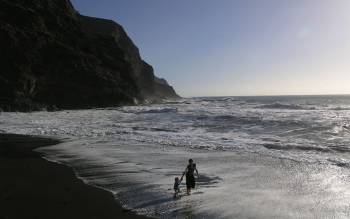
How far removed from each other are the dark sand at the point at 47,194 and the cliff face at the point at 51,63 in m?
32.1

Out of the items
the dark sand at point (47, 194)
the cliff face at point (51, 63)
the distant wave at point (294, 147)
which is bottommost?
the distant wave at point (294, 147)

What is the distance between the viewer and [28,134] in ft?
84.9

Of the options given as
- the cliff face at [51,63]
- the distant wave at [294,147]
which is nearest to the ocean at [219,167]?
the distant wave at [294,147]

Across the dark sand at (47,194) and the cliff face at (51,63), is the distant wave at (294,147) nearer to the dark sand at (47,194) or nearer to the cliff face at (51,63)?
the dark sand at (47,194)

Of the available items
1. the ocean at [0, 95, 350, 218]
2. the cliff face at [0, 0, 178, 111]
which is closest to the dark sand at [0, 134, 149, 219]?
the ocean at [0, 95, 350, 218]

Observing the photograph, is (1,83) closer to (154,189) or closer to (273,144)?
(273,144)

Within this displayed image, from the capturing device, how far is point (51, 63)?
55250 millimetres

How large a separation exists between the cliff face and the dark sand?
32144 millimetres

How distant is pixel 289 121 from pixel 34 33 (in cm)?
3463

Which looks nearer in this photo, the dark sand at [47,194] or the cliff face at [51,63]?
the dark sand at [47,194]

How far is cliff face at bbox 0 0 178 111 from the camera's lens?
49.1m

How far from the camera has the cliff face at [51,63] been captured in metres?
49.1

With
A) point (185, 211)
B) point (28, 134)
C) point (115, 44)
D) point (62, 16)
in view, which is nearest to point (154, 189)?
point (185, 211)

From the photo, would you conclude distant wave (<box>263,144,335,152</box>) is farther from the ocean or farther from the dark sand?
the dark sand
